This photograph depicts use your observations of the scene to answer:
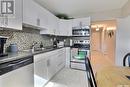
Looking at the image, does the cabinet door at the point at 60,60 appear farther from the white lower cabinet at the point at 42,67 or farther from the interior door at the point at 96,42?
the interior door at the point at 96,42

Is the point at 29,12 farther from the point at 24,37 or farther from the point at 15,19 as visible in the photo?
the point at 24,37

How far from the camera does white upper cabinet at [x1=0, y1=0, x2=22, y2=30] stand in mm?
1941

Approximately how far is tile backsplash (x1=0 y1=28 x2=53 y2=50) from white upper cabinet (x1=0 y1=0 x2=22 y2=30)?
0.42m

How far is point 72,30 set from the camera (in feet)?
16.3

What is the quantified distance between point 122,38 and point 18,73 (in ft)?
13.5

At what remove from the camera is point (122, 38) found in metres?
4.59

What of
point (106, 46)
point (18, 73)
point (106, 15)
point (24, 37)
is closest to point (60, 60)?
point (24, 37)

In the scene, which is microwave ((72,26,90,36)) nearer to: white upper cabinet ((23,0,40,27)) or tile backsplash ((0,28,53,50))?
tile backsplash ((0,28,53,50))

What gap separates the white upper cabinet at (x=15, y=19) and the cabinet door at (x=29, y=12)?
18cm

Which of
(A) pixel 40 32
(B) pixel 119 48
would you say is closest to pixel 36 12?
(A) pixel 40 32

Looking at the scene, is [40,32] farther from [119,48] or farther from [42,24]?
[119,48]

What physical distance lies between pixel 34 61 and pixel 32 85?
0.47 metres

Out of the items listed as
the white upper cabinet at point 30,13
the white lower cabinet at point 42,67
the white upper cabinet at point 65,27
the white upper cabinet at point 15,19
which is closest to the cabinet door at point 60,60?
the white lower cabinet at point 42,67

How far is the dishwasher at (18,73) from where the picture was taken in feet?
5.19
